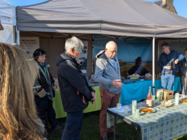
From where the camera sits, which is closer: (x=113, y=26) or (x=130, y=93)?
(x=113, y=26)

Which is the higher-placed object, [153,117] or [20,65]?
[20,65]

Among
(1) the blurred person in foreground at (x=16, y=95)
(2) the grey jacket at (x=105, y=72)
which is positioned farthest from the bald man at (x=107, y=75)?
(1) the blurred person in foreground at (x=16, y=95)

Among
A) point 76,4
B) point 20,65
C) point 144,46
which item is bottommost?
point 20,65

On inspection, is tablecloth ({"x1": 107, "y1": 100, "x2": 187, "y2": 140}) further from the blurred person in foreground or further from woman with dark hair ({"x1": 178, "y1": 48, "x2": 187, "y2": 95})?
woman with dark hair ({"x1": 178, "y1": 48, "x2": 187, "y2": 95})

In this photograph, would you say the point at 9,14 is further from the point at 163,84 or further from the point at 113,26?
the point at 163,84

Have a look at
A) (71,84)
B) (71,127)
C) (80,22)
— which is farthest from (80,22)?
(71,127)

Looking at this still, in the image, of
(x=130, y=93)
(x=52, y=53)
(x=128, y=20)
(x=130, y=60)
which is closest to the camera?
(x=128, y=20)

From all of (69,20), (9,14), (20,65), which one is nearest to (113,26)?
(69,20)

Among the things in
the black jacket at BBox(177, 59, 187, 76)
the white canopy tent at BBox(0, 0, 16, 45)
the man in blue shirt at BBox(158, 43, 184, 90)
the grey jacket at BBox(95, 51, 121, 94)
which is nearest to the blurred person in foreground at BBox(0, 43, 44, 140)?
the grey jacket at BBox(95, 51, 121, 94)

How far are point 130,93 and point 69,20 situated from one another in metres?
2.56

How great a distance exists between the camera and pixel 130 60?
18.2 ft

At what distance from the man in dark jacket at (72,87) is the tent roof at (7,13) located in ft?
4.12

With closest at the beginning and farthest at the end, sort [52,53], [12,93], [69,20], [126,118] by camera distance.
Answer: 1. [12,93]
2. [126,118]
3. [69,20]
4. [52,53]

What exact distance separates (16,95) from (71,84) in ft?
3.70
